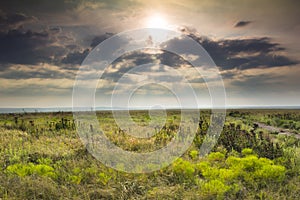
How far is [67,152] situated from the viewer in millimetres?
8906

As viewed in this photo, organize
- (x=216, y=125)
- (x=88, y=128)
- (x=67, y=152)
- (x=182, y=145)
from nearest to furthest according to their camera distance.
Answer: (x=67, y=152) < (x=182, y=145) < (x=216, y=125) < (x=88, y=128)

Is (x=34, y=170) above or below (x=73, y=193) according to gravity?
above

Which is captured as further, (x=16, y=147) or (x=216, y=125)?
(x=216, y=125)

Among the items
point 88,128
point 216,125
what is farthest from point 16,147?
point 216,125

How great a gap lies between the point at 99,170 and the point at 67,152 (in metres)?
2.41

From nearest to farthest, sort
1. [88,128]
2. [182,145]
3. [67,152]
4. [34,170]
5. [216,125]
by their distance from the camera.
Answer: [34,170] < [67,152] < [182,145] < [216,125] < [88,128]

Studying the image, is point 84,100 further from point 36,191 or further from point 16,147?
point 36,191

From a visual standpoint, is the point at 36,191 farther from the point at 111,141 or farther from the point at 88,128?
the point at 88,128

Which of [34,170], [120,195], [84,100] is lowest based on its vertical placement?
[120,195]

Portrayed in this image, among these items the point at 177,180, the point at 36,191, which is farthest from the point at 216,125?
the point at 36,191

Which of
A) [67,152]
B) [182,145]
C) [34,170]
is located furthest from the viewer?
[182,145]

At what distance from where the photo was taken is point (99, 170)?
6.89 meters

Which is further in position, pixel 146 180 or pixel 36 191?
pixel 146 180

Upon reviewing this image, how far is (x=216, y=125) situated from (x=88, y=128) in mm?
5953
